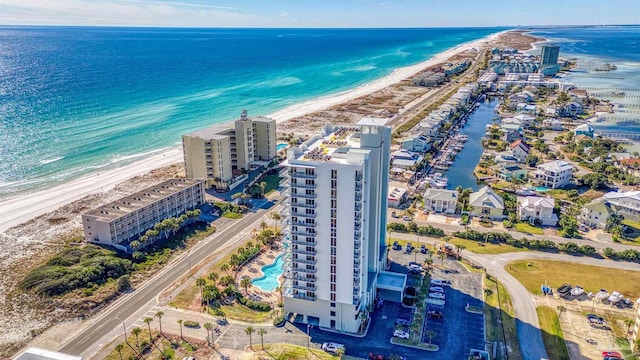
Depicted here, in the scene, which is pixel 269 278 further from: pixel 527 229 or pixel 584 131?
pixel 584 131

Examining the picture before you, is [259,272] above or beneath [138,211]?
beneath

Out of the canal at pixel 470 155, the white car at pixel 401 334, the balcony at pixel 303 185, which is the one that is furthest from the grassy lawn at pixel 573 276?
the canal at pixel 470 155

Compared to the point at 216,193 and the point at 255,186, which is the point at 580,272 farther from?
the point at 216,193

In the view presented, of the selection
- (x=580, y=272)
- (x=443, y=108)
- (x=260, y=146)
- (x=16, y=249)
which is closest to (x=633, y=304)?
(x=580, y=272)

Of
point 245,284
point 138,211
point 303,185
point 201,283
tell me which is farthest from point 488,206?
point 138,211

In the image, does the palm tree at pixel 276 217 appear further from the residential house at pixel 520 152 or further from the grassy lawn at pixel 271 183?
the residential house at pixel 520 152

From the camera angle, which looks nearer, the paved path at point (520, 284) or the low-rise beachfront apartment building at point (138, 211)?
the paved path at point (520, 284)
